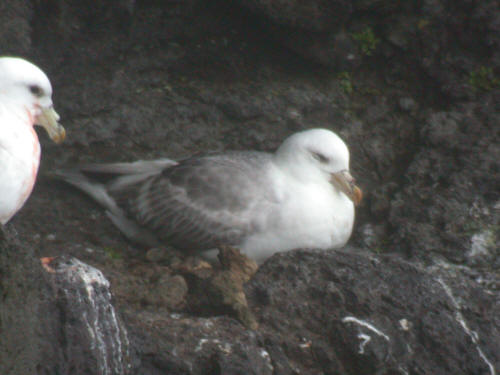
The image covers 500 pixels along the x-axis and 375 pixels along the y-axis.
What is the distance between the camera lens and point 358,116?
6148 mm

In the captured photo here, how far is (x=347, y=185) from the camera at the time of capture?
512cm

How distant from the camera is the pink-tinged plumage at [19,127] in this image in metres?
3.65

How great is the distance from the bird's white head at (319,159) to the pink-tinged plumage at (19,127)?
5.05 feet

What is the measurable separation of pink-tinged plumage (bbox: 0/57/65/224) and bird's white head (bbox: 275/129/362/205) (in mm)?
1540

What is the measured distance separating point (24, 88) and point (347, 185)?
79.5 inches

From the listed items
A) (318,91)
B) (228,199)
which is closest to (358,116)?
(318,91)

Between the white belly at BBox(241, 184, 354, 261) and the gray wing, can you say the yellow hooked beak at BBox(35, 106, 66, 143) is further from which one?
the white belly at BBox(241, 184, 354, 261)

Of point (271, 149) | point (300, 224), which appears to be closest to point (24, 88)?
point (300, 224)

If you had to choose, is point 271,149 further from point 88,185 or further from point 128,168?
point 88,185

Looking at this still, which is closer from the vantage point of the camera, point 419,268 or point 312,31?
point 419,268

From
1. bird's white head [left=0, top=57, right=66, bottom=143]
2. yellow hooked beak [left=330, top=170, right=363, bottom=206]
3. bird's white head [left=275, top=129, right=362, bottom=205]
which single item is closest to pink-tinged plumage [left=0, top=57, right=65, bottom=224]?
bird's white head [left=0, top=57, right=66, bottom=143]

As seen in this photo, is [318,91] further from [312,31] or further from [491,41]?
[491,41]

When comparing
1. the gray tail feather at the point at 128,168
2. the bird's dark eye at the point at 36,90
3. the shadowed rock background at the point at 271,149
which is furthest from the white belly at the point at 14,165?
the gray tail feather at the point at 128,168

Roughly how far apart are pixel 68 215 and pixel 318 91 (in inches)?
80.3
